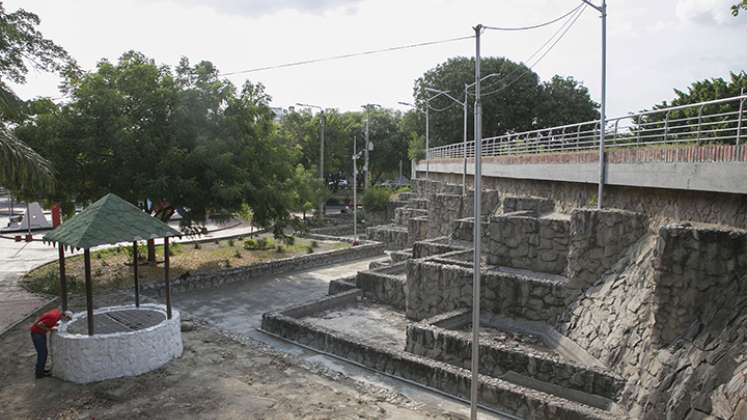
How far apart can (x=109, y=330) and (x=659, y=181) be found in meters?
12.0

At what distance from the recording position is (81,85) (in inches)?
728

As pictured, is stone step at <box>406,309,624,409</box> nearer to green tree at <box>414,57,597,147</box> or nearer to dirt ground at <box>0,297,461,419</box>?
dirt ground at <box>0,297,461,419</box>

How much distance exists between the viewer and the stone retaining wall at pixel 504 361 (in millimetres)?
9625

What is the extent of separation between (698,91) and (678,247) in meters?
19.2

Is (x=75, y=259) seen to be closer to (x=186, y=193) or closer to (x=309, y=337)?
(x=186, y=193)

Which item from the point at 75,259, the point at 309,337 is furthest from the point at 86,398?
the point at 75,259

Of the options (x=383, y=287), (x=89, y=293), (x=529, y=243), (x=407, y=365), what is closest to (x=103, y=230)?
(x=89, y=293)

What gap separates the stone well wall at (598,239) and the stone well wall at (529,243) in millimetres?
1555

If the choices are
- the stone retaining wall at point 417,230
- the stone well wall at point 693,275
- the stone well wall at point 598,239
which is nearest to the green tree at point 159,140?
the stone retaining wall at point 417,230

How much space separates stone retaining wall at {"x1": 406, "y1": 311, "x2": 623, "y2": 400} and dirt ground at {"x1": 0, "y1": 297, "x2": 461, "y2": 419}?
2.51 metres

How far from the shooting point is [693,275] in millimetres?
8438

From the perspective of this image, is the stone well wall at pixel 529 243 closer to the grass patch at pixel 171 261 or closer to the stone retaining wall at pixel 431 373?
the stone retaining wall at pixel 431 373

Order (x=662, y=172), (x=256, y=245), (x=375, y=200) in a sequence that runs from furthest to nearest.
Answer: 1. (x=375, y=200)
2. (x=256, y=245)
3. (x=662, y=172)

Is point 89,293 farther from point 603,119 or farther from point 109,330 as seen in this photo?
point 603,119
